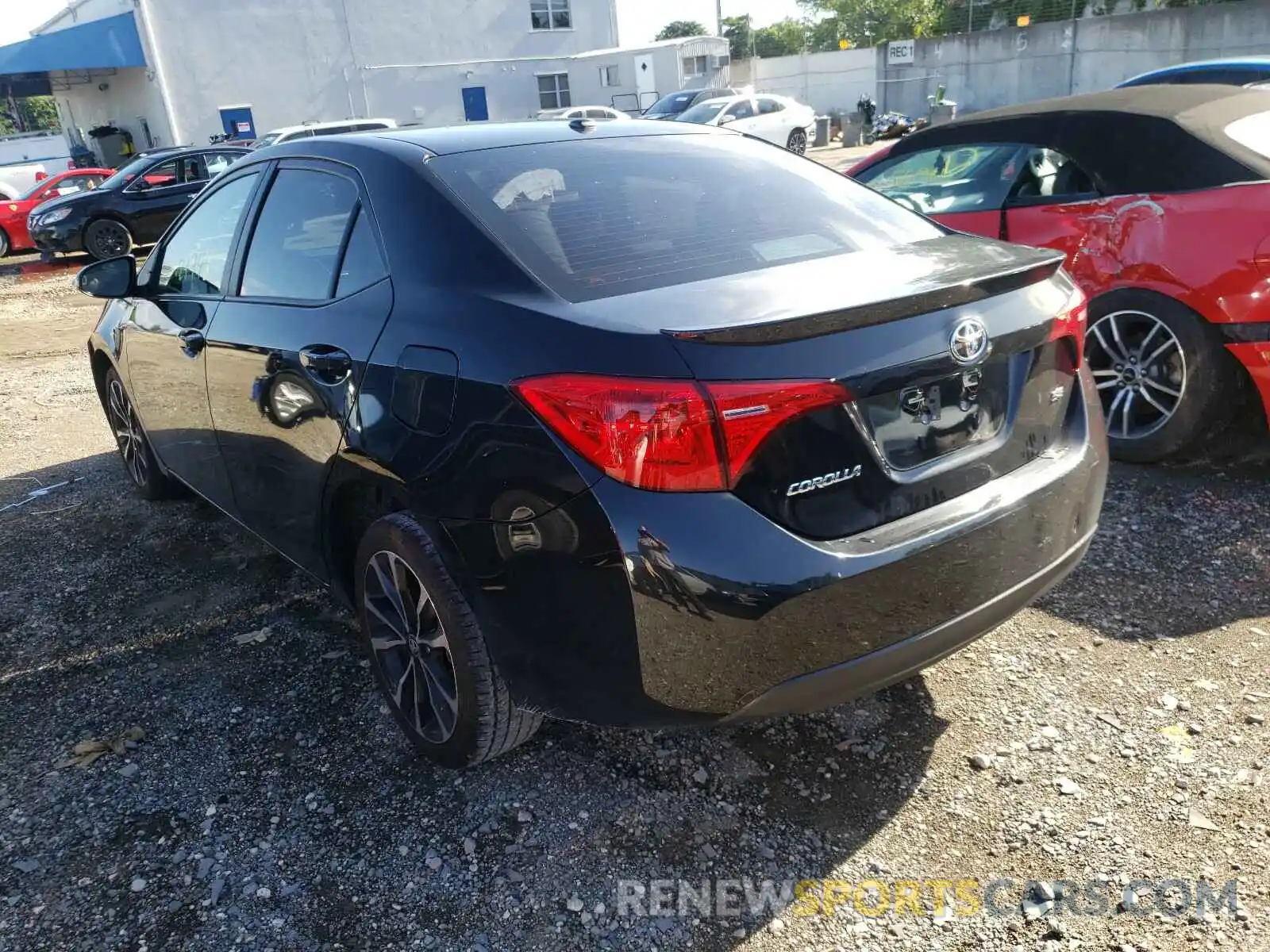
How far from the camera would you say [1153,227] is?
417 cm

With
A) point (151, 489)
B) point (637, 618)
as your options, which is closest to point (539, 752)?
point (637, 618)

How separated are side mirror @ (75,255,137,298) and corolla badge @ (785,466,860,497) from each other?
3313 millimetres

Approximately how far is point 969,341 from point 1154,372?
2608mm

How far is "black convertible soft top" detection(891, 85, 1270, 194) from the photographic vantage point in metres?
4.04

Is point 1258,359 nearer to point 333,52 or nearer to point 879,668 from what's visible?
point 879,668

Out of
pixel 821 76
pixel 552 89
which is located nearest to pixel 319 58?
pixel 552 89

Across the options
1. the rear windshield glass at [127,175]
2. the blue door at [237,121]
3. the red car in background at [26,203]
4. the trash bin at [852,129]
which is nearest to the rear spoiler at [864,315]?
the rear windshield glass at [127,175]

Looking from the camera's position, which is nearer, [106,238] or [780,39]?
[106,238]

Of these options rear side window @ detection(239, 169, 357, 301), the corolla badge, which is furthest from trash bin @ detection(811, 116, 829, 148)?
the corolla badge

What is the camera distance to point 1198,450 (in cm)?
445

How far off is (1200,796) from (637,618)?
5.14ft

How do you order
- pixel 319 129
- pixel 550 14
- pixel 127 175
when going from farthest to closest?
1. pixel 550 14
2. pixel 319 129
3. pixel 127 175

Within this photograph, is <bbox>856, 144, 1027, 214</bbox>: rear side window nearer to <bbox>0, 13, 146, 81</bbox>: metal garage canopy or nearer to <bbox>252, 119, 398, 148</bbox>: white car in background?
<bbox>252, 119, 398, 148</bbox>: white car in background

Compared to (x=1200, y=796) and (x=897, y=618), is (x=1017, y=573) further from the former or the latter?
(x=1200, y=796)
